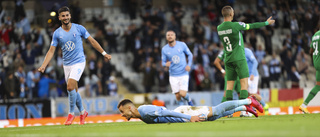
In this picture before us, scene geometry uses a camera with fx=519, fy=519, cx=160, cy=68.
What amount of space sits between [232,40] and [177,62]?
12.6 feet

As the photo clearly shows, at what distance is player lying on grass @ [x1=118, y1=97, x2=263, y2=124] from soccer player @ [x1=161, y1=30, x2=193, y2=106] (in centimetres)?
520

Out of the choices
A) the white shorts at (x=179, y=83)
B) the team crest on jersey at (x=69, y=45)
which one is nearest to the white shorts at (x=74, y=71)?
the team crest on jersey at (x=69, y=45)

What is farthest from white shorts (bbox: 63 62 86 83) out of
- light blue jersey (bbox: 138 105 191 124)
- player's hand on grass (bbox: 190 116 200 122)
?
player's hand on grass (bbox: 190 116 200 122)

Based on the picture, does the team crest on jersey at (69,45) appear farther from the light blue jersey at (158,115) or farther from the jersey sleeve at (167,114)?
the jersey sleeve at (167,114)

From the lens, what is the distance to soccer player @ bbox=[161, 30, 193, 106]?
46.3 ft

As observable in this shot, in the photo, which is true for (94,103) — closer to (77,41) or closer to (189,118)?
(77,41)

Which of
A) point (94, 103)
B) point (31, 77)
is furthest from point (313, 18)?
point (31, 77)

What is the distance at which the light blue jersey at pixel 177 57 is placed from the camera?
556 inches

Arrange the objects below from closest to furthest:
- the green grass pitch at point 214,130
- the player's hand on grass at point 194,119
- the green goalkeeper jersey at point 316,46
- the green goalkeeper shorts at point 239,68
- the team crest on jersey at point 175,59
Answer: the green grass pitch at point 214,130 → the player's hand on grass at point 194,119 → the green goalkeeper shorts at point 239,68 → the green goalkeeper jersey at point 316,46 → the team crest on jersey at point 175,59

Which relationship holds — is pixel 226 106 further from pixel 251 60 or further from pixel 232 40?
pixel 251 60

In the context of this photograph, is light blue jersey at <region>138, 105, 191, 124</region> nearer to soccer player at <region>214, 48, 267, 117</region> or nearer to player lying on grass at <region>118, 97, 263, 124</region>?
player lying on grass at <region>118, 97, 263, 124</region>

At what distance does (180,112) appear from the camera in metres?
8.82

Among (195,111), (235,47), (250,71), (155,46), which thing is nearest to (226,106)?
(195,111)

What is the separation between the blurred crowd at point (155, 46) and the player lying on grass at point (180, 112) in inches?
440
